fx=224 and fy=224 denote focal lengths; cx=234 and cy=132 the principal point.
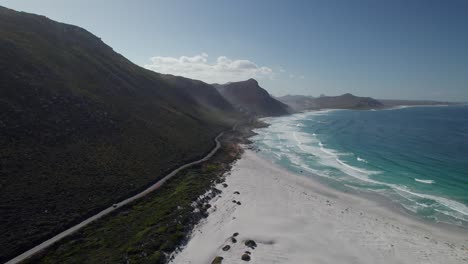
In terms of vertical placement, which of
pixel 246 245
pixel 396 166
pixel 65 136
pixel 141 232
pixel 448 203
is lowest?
pixel 448 203

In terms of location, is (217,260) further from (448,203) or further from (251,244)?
(448,203)

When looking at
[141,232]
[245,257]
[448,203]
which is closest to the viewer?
[245,257]

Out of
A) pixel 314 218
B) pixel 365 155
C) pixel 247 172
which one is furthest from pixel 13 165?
pixel 365 155

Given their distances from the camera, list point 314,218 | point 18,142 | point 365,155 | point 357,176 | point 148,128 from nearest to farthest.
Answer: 1. point 314,218
2. point 18,142
3. point 357,176
4. point 148,128
5. point 365,155

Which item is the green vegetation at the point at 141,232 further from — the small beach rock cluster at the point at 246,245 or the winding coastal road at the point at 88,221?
the small beach rock cluster at the point at 246,245

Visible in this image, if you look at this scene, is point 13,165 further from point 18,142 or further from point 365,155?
point 365,155

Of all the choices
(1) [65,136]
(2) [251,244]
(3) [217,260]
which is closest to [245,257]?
(2) [251,244]

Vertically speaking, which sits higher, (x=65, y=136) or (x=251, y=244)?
(x=65, y=136)
